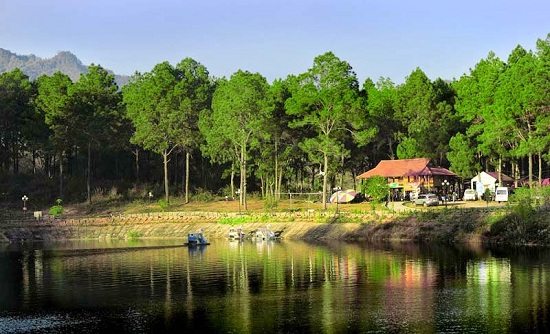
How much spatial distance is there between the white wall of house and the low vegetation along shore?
10.4m

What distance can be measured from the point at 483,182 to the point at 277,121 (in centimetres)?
3171

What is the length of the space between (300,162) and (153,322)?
8977 centimetres

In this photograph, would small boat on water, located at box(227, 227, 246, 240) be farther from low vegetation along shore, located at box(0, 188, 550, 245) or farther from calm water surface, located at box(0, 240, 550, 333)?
calm water surface, located at box(0, 240, 550, 333)

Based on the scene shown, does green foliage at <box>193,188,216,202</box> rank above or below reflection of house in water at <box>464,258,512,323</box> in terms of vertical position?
above

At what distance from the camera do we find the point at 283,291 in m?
51.9

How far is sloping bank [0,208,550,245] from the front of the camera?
78.8 metres

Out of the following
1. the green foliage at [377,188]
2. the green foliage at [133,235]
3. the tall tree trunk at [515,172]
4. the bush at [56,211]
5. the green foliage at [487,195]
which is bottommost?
the green foliage at [133,235]

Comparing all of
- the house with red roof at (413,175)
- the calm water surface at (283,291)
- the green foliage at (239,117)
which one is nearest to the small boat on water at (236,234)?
the green foliage at (239,117)

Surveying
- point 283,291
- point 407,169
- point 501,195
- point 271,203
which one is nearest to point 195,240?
point 271,203

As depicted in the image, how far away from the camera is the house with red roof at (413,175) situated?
112 m

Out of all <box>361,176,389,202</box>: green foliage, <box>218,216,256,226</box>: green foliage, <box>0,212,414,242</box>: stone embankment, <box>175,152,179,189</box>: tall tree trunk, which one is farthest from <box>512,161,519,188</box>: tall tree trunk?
<box>175,152,179,189</box>: tall tree trunk

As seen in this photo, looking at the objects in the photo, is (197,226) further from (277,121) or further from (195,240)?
(277,121)

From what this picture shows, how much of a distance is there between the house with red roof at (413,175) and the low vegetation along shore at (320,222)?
32.0 feet

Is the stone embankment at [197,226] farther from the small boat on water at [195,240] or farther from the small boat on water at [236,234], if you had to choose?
the small boat on water at [195,240]
